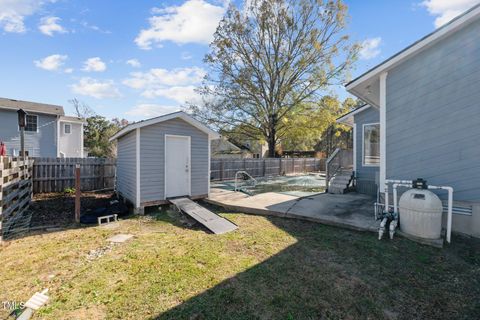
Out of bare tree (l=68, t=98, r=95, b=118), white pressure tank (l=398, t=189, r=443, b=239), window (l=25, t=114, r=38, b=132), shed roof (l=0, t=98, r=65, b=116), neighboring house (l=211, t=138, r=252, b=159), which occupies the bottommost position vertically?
white pressure tank (l=398, t=189, r=443, b=239)

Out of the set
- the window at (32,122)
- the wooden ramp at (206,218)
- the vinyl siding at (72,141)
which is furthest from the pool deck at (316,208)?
the vinyl siding at (72,141)

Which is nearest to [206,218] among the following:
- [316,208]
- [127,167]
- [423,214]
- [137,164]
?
[137,164]

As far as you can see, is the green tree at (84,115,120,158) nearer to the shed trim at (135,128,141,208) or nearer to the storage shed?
the storage shed

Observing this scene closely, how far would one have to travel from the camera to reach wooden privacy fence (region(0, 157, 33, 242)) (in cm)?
478

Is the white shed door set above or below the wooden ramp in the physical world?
above

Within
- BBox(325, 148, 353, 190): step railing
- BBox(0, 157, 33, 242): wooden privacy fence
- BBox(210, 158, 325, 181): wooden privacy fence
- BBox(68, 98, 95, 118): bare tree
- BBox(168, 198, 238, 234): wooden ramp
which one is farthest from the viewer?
BBox(68, 98, 95, 118): bare tree

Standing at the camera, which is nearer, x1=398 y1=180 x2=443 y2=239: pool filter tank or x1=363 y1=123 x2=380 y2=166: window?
x1=398 y1=180 x2=443 y2=239: pool filter tank

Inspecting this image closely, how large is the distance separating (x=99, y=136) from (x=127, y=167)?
22079 mm

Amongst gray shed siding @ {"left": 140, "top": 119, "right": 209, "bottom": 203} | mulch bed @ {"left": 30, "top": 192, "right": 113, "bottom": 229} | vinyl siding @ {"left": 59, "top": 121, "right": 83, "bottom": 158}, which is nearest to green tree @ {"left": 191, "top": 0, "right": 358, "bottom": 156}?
gray shed siding @ {"left": 140, "top": 119, "right": 209, "bottom": 203}

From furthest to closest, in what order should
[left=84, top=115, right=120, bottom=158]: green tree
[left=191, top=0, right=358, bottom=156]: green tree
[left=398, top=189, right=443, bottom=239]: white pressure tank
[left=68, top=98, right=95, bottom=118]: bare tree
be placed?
[left=68, top=98, right=95, bottom=118]: bare tree → [left=84, top=115, right=120, bottom=158]: green tree → [left=191, top=0, right=358, bottom=156]: green tree → [left=398, top=189, right=443, bottom=239]: white pressure tank

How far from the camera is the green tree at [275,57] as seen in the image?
15.7m

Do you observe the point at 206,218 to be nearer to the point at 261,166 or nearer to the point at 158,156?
the point at 158,156

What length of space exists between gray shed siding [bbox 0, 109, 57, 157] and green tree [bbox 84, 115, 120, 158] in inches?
314

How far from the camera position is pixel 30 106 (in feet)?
51.7
